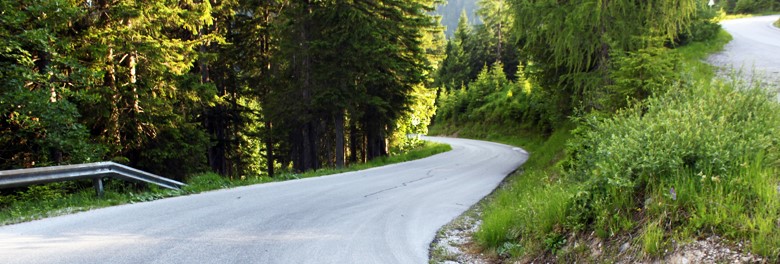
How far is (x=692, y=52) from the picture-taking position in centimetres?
1576

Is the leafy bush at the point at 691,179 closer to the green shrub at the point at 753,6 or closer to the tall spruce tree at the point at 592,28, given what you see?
the tall spruce tree at the point at 592,28

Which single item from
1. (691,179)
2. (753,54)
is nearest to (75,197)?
(691,179)

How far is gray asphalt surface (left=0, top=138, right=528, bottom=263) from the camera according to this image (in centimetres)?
432

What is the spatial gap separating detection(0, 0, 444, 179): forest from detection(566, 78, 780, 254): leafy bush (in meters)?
11.3

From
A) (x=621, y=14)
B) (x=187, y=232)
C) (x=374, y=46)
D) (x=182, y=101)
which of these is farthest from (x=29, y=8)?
(x=621, y=14)

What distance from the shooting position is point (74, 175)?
292 inches

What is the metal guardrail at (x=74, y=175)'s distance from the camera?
21.7 feet

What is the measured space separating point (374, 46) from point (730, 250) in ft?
49.6


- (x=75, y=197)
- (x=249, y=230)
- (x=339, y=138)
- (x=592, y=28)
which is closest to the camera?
(x=249, y=230)

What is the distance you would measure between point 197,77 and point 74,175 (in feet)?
23.7

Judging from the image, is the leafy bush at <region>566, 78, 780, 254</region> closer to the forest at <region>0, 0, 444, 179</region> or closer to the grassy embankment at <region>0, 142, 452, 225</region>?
the grassy embankment at <region>0, 142, 452, 225</region>

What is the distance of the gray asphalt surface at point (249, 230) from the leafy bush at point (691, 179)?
224 cm

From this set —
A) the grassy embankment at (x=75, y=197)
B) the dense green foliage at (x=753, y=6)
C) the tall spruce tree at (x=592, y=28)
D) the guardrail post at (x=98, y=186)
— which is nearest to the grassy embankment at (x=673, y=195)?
the tall spruce tree at (x=592, y=28)

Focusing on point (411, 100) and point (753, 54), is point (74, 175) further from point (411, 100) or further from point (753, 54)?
point (753, 54)
